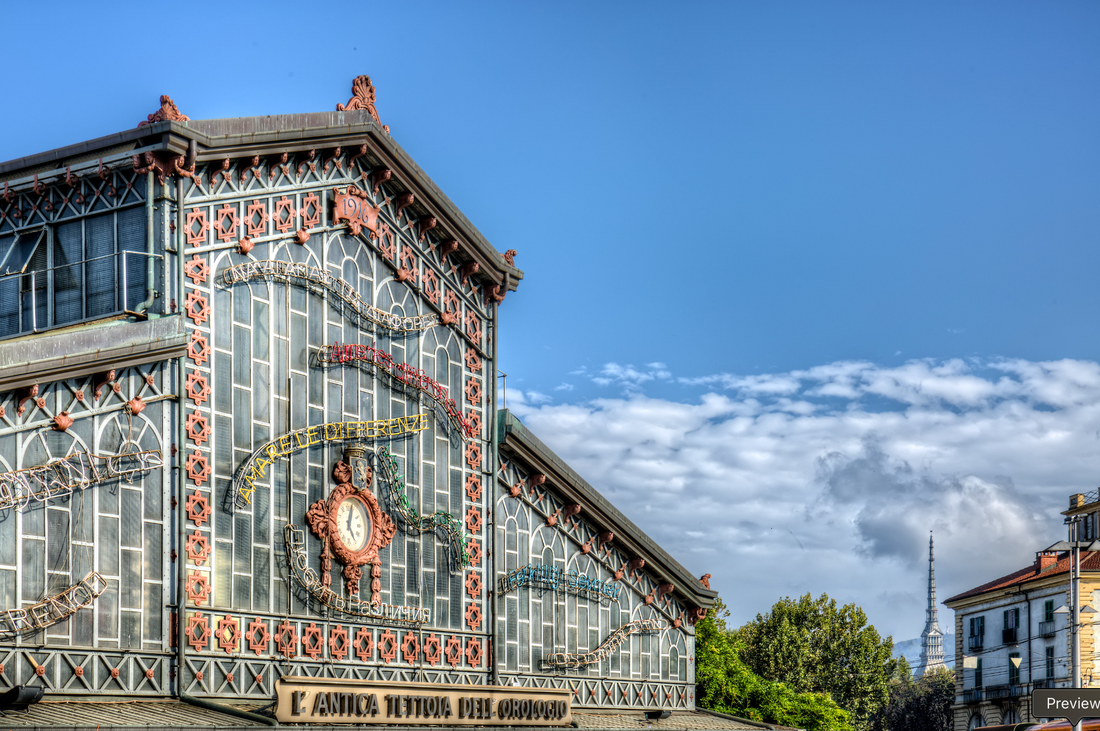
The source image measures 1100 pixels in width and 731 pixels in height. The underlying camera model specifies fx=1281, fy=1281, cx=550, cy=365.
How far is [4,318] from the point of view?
30.9 m

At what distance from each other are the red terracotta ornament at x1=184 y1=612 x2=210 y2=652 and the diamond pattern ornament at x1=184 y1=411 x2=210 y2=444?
3814mm

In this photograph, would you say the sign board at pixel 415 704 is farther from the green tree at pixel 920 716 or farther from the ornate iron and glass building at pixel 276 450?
the green tree at pixel 920 716

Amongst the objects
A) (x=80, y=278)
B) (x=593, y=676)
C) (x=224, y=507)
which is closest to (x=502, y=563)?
(x=593, y=676)

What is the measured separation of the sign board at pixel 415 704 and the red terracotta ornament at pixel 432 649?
226 centimetres

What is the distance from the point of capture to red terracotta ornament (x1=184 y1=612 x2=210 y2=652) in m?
27.6

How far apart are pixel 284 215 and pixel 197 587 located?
9.55 m

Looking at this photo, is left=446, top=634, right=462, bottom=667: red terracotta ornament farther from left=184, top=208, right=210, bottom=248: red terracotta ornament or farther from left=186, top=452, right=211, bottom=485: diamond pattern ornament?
left=184, top=208, right=210, bottom=248: red terracotta ornament

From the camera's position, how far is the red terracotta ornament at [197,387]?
2841 centimetres

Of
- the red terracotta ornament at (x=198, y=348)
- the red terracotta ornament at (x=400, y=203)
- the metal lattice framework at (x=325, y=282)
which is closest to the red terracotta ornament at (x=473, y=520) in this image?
the metal lattice framework at (x=325, y=282)

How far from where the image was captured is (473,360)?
37.7 m

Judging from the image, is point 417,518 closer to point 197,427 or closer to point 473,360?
point 473,360

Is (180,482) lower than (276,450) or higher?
lower

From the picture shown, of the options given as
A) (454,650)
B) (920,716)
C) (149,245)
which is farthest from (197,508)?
(920,716)

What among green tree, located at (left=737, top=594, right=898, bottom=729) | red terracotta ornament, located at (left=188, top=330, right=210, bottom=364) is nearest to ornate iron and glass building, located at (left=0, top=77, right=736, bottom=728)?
red terracotta ornament, located at (left=188, top=330, right=210, bottom=364)
